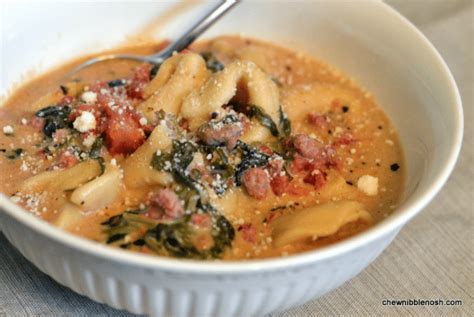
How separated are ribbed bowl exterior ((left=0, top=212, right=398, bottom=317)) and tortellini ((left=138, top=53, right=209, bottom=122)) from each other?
0.67 m

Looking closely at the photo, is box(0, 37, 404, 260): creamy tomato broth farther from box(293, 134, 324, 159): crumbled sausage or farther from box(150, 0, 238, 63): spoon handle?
box(150, 0, 238, 63): spoon handle

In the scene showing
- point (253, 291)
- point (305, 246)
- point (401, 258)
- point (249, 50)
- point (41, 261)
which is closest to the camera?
point (253, 291)

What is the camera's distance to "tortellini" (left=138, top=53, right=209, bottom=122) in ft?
7.24

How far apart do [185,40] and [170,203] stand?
1106 mm

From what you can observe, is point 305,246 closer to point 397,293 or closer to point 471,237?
point 397,293

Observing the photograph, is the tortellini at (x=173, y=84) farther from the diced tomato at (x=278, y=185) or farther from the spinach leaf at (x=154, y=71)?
the diced tomato at (x=278, y=185)

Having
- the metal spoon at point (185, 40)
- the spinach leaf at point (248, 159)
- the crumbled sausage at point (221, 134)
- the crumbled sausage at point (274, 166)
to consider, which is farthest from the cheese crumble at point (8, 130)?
the crumbled sausage at point (274, 166)

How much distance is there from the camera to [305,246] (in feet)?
5.97

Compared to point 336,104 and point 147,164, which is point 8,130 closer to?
point 147,164

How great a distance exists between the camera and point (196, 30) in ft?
8.86

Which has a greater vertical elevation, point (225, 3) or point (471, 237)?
point (225, 3)

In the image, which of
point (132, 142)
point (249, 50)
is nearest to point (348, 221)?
point (132, 142)

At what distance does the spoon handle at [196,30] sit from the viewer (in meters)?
2.66

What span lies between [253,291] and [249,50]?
1.31 metres
